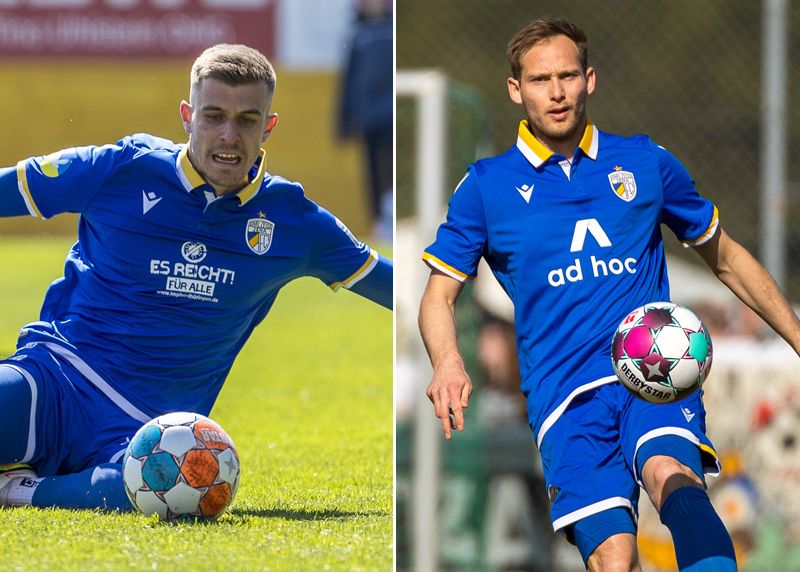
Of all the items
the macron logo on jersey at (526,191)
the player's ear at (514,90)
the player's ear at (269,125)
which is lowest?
the macron logo on jersey at (526,191)

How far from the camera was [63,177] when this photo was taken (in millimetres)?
6172

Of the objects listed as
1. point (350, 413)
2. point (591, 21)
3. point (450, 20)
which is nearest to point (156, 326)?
point (350, 413)

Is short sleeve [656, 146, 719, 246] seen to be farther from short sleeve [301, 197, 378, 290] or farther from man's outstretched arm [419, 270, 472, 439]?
short sleeve [301, 197, 378, 290]

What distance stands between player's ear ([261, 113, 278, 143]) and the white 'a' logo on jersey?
5.14 feet

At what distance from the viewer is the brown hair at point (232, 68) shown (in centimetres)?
610

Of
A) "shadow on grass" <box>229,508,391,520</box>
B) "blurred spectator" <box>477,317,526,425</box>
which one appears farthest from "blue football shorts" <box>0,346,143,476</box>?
"blurred spectator" <box>477,317,526,425</box>

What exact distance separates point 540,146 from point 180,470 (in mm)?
1850

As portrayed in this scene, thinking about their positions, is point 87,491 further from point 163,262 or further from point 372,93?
point 372,93

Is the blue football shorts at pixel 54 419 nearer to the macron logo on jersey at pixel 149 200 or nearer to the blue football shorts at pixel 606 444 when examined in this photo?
the macron logo on jersey at pixel 149 200

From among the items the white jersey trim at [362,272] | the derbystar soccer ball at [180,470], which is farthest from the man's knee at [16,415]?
the white jersey trim at [362,272]

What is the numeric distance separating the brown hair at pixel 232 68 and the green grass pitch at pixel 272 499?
5.12 feet

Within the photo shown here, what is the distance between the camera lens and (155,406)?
21.2 feet

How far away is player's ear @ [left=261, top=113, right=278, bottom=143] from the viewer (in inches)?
246

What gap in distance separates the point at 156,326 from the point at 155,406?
36 centimetres
